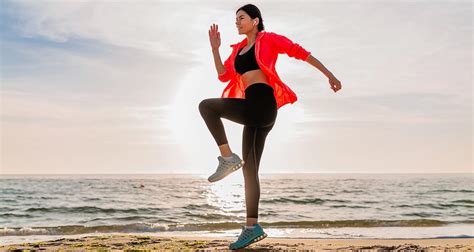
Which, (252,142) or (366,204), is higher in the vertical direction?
(252,142)

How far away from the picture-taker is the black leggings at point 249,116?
5258 millimetres

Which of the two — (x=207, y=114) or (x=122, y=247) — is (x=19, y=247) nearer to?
(x=122, y=247)

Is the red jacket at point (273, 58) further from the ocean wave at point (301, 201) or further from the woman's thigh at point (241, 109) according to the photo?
the ocean wave at point (301, 201)

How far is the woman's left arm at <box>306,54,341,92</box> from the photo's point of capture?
5340 millimetres

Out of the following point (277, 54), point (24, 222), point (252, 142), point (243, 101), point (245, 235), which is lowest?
point (24, 222)

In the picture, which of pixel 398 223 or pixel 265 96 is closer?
pixel 265 96

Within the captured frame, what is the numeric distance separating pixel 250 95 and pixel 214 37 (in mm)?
816

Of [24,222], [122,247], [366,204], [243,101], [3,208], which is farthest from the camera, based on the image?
[366,204]

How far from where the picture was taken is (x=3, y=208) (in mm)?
26562

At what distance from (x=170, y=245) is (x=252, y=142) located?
199cm

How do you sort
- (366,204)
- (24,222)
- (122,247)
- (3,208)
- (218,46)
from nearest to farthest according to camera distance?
(218,46)
(122,247)
(24,222)
(3,208)
(366,204)

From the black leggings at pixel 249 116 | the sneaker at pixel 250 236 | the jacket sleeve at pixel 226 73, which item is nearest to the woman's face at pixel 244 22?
the jacket sleeve at pixel 226 73

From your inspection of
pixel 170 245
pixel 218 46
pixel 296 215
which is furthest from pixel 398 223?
pixel 218 46

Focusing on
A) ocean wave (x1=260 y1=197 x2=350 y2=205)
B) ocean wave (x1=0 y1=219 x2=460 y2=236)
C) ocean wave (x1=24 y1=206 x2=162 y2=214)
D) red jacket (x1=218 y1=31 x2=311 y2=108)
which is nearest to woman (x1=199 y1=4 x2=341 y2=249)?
red jacket (x1=218 y1=31 x2=311 y2=108)
